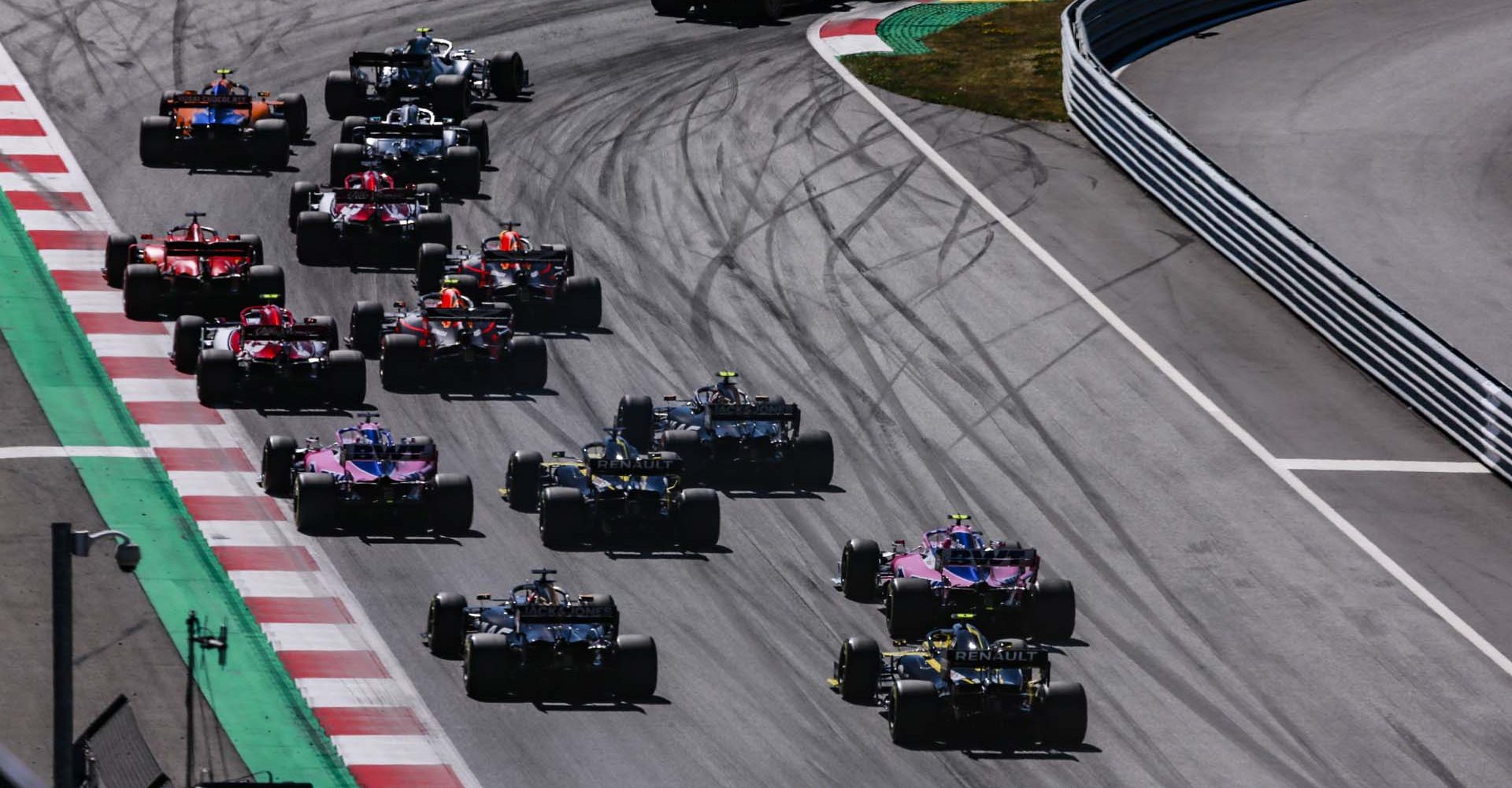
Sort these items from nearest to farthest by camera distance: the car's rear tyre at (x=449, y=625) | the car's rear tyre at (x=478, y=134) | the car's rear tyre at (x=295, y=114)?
the car's rear tyre at (x=449, y=625) < the car's rear tyre at (x=478, y=134) < the car's rear tyre at (x=295, y=114)

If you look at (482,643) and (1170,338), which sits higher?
(482,643)

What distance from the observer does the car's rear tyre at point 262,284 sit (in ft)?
133

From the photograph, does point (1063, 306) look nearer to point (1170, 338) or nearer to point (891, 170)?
point (1170, 338)

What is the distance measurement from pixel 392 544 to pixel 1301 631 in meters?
12.3

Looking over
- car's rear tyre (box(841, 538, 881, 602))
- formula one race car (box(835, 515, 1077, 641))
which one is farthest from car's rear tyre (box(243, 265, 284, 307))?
formula one race car (box(835, 515, 1077, 641))

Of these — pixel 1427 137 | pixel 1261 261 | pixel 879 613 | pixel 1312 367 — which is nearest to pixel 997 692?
pixel 879 613

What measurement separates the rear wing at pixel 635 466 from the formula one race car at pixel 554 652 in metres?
4.39

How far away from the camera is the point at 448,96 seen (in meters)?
50.7

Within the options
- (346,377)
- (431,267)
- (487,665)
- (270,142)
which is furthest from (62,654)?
(270,142)

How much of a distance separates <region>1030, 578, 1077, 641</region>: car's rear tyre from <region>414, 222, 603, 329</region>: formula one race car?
42.1 ft

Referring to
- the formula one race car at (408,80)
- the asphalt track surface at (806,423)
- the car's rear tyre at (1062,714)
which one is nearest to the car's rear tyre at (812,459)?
the asphalt track surface at (806,423)

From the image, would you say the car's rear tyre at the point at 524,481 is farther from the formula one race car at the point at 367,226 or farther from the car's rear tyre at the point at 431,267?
the formula one race car at the point at 367,226

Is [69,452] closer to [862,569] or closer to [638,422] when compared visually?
[638,422]

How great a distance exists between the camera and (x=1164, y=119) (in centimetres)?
4991
